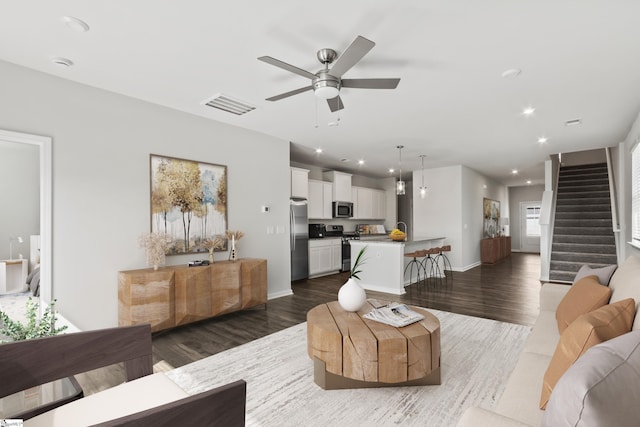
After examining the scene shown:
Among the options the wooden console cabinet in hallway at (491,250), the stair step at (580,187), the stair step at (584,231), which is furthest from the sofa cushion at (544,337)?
the stair step at (580,187)

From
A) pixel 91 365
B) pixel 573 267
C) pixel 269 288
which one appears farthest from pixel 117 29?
pixel 573 267

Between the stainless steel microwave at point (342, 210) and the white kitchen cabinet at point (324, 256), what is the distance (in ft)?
2.25

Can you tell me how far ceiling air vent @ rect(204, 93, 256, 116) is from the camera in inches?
143

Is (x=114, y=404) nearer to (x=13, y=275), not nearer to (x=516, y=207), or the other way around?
(x=13, y=275)

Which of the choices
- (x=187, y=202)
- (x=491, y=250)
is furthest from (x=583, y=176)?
(x=187, y=202)

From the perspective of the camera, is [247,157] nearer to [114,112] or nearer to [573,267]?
[114,112]

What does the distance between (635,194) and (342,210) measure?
5.29m

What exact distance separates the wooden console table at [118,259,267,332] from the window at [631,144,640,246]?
195 inches

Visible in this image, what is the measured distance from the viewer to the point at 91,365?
1.49m

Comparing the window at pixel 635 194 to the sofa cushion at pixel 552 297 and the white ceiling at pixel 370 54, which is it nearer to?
the white ceiling at pixel 370 54

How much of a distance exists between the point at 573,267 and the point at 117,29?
8237 mm

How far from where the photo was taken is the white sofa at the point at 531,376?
111cm

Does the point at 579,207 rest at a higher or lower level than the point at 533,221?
higher

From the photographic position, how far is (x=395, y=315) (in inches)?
101
